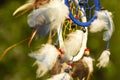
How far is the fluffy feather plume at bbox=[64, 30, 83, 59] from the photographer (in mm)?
1205

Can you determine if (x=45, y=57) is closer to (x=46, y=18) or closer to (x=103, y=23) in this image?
(x=46, y=18)

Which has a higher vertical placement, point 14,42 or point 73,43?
point 73,43

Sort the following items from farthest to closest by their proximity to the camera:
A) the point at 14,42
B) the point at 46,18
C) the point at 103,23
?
the point at 14,42, the point at 103,23, the point at 46,18

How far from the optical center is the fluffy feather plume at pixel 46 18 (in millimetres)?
1126

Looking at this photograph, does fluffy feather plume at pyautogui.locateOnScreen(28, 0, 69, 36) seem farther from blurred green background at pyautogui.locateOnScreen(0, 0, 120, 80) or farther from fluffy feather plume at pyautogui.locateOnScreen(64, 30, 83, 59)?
blurred green background at pyautogui.locateOnScreen(0, 0, 120, 80)

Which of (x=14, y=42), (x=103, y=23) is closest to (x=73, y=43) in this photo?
(x=103, y=23)

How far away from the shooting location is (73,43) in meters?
1.22

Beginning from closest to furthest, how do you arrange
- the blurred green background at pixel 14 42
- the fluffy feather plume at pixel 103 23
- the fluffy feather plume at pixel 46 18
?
the fluffy feather plume at pixel 46 18
the fluffy feather plume at pixel 103 23
the blurred green background at pixel 14 42

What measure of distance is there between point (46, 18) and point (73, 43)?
108 millimetres

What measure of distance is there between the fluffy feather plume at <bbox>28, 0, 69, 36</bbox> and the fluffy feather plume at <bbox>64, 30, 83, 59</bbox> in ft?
0.24

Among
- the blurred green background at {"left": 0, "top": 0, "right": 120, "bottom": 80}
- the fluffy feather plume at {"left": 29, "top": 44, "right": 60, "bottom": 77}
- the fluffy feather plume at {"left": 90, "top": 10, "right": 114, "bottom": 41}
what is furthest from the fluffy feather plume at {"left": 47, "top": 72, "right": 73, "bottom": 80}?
the blurred green background at {"left": 0, "top": 0, "right": 120, "bottom": 80}

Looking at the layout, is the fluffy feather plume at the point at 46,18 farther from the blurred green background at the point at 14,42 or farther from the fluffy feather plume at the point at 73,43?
the blurred green background at the point at 14,42

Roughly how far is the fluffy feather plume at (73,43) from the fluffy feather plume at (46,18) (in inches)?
2.8

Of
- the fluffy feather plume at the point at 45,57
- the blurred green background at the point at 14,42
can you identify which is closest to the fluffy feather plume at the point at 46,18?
the fluffy feather plume at the point at 45,57
